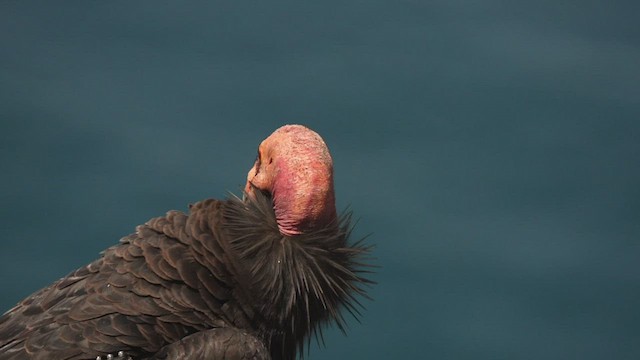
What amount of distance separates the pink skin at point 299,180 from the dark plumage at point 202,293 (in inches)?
2.1

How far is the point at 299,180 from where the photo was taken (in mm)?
5016

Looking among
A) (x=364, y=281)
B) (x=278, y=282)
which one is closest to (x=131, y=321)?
(x=278, y=282)

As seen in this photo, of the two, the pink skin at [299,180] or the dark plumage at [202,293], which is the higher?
the pink skin at [299,180]

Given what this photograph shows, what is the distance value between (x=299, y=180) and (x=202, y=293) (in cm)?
54

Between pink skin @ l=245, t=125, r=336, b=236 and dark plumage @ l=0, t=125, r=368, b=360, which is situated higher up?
pink skin @ l=245, t=125, r=336, b=236

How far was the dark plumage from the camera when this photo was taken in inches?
184

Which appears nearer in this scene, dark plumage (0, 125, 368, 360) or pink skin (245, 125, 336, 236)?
dark plumage (0, 125, 368, 360)

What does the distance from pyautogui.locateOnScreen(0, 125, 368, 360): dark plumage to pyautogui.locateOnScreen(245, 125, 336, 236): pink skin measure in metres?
0.05

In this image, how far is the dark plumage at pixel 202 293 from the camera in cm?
467

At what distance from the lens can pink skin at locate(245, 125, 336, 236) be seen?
16.4 feet

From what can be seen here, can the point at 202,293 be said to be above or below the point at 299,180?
below

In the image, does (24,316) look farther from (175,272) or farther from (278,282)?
(278,282)

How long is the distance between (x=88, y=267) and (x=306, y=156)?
87 centimetres

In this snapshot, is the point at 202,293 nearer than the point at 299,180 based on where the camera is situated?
Yes
